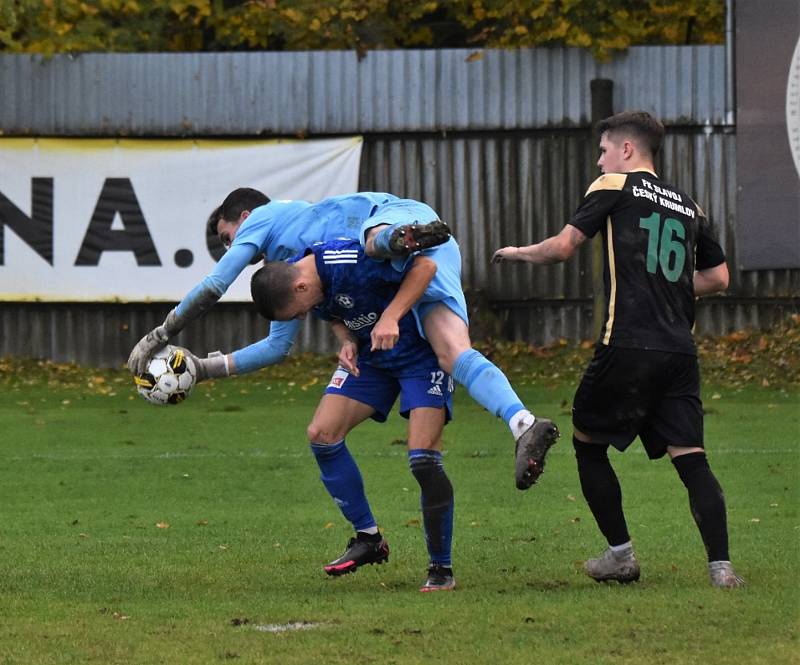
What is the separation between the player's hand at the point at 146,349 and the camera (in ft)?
23.6

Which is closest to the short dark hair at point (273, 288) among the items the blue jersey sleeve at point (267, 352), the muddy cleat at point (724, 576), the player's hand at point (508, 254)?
the player's hand at point (508, 254)

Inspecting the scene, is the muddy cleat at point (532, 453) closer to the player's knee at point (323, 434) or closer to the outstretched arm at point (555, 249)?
the outstretched arm at point (555, 249)

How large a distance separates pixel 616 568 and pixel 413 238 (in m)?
1.64

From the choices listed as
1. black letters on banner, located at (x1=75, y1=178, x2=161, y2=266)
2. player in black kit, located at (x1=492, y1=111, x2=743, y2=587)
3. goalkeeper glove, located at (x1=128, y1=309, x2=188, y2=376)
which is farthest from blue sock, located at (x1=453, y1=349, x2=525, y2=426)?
black letters on banner, located at (x1=75, y1=178, x2=161, y2=266)

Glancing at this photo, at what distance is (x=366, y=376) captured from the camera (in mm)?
7145

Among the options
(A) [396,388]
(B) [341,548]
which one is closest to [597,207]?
(A) [396,388]

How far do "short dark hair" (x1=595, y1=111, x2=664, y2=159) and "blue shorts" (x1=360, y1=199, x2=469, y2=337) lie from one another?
32.8 inches

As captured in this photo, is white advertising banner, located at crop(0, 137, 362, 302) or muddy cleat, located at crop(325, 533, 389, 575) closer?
muddy cleat, located at crop(325, 533, 389, 575)

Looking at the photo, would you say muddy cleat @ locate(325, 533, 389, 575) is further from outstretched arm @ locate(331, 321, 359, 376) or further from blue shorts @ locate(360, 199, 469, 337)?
blue shorts @ locate(360, 199, 469, 337)

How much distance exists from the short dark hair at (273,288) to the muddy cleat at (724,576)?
205cm

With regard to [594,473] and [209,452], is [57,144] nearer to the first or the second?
[209,452]

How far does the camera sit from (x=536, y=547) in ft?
25.7

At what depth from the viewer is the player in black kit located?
6484mm

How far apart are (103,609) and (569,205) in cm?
1202
